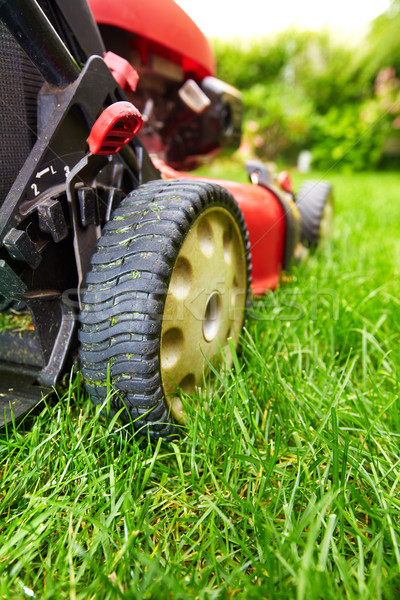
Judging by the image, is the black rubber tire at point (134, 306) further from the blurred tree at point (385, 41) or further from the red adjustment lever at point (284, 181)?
the blurred tree at point (385, 41)

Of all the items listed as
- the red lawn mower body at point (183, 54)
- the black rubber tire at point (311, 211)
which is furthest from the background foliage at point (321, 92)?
the red lawn mower body at point (183, 54)

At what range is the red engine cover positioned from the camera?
120 cm

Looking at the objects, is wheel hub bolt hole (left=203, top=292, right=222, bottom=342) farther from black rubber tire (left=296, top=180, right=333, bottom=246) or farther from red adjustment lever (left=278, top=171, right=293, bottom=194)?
black rubber tire (left=296, top=180, right=333, bottom=246)

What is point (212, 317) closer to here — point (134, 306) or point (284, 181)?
point (134, 306)

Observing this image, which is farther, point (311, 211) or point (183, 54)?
point (311, 211)

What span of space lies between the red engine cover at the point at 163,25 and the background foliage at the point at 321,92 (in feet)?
18.2

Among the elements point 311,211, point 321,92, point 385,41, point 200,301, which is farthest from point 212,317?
point 321,92

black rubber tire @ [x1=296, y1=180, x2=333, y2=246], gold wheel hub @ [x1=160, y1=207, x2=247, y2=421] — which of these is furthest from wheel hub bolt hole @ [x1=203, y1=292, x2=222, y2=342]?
black rubber tire @ [x1=296, y1=180, x2=333, y2=246]

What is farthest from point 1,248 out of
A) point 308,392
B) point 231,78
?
point 231,78

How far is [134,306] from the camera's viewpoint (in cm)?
73

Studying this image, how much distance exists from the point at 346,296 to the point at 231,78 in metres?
9.32

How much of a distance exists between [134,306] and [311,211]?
1324 mm

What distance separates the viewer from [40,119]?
0.80 m

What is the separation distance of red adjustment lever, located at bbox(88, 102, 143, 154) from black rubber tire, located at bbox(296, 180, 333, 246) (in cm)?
120
